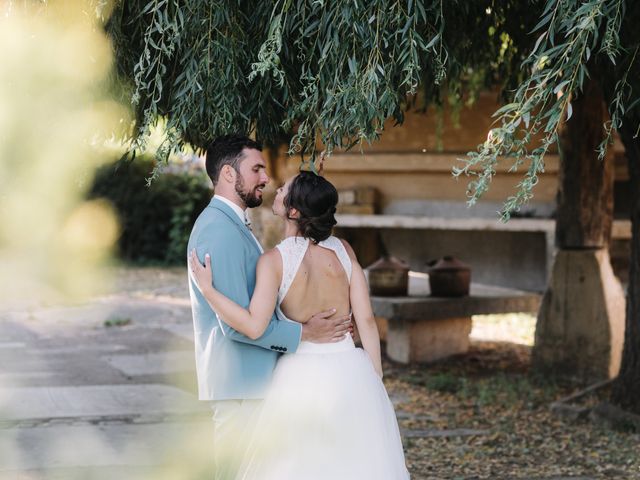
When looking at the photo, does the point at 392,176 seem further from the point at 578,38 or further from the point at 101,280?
the point at 578,38

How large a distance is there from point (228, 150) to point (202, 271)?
0.51 metres

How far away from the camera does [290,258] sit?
150 inches

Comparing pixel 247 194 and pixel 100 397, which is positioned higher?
pixel 247 194

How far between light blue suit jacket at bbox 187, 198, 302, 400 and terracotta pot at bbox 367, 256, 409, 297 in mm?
5238

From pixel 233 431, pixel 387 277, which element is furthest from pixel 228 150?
pixel 387 277

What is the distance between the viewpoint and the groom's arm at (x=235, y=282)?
3.76 metres

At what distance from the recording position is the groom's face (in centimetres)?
394

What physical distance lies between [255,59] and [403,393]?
174 inches

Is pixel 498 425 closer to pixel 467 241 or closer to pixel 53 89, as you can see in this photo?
pixel 53 89

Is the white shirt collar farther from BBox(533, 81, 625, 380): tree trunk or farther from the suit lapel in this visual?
BBox(533, 81, 625, 380): tree trunk

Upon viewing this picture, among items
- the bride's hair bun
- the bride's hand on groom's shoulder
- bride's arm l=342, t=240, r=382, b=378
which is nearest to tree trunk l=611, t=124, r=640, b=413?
bride's arm l=342, t=240, r=382, b=378

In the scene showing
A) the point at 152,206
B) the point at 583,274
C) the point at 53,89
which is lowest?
the point at 583,274

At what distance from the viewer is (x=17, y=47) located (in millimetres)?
4559

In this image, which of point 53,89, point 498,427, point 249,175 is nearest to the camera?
point 249,175
